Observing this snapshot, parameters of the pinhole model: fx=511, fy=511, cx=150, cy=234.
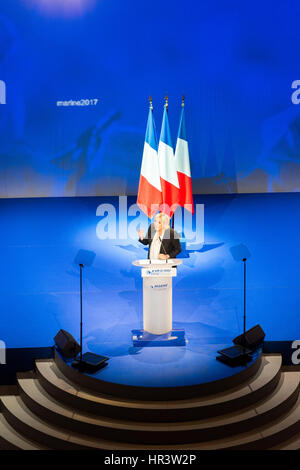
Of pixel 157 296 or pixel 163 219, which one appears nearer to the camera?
pixel 157 296

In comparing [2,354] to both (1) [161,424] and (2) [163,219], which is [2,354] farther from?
(2) [163,219]

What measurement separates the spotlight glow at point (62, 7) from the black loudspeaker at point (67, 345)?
33.7 feet

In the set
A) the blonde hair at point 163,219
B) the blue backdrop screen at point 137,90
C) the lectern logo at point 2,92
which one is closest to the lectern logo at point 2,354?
the blonde hair at point 163,219

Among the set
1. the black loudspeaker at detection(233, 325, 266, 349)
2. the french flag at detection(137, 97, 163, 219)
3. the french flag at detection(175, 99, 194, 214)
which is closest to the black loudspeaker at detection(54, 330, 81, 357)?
the black loudspeaker at detection(233, 325, 266, 349)

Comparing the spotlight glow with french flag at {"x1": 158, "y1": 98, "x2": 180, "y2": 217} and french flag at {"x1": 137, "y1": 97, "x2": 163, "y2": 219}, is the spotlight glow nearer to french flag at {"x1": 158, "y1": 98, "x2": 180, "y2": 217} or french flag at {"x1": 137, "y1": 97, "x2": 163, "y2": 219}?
french flag at {"x1": 158, "y1": 98, "x2": 180, "y2": 217}

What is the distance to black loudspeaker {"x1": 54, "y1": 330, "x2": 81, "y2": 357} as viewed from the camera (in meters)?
5.73

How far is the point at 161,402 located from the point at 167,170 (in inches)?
235

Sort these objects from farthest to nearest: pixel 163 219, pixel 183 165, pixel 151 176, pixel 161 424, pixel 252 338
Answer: pixel 183 165, pixel 151 176, pixel 252 338, pixel 163 219, pixel 161 424

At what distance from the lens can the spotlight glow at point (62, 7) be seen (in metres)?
13.3

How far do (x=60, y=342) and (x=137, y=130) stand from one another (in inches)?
367

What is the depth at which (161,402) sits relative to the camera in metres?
5.07

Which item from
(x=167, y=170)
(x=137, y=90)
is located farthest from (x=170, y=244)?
(x=137, y=90)

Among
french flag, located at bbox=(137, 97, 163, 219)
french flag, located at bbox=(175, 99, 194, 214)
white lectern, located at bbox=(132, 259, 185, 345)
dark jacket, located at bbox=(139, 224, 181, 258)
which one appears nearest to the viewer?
white lectern, located at bbox=(132, 259, 185, 345)

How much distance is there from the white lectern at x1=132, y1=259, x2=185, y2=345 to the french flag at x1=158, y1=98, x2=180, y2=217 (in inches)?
176
